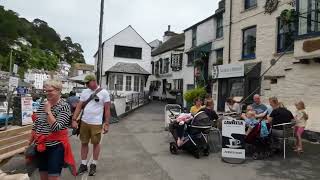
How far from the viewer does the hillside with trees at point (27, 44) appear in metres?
73.7

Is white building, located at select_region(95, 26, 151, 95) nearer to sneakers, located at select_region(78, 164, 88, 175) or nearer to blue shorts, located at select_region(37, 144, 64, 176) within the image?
sneakers, located at select_region(78, 164, 88, 175)

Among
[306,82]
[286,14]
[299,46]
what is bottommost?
[306,82]

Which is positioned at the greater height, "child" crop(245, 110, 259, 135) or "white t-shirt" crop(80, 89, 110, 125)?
"white t-shirt" crop(80, 89, 110, 125)

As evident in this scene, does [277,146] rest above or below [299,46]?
below

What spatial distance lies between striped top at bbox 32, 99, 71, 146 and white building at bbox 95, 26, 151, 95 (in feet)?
114

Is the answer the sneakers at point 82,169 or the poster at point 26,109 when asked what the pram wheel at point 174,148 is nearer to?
the sneakers at point 82,169

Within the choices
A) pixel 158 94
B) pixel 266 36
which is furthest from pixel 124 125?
pixel 158 94

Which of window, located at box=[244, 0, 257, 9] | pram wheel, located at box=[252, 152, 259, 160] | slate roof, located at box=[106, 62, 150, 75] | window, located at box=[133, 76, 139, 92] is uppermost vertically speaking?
window, located at box=[244, 0, 257, 9]

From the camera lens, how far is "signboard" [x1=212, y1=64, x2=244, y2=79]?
19812mm

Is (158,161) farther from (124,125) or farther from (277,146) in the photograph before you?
(124,125)

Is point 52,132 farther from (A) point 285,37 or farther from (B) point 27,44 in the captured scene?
(B) point 27,44

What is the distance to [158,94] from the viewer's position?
43.9 m

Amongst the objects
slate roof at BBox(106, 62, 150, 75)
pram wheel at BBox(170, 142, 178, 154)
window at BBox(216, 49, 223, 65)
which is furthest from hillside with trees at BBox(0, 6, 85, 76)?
pram wheel at BBox(170, 142, 178, 154)

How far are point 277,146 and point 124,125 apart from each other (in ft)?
27.8
